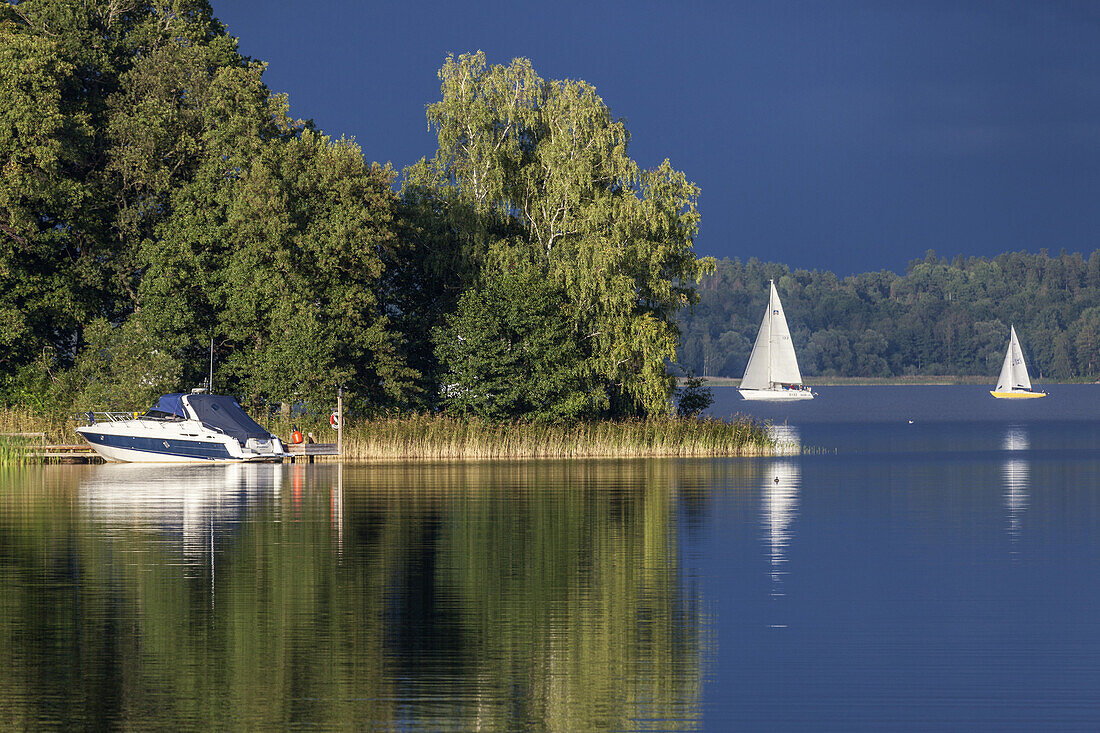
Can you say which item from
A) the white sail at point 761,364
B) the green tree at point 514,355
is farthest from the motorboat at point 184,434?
the white sail at point 761,364

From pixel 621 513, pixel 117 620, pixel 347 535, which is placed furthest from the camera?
pixel 621 513

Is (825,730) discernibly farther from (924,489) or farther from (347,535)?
(924,489)

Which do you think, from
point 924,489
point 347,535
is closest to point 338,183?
point 924,489

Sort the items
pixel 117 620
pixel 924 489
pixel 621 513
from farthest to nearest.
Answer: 1. pixel 924 489
2. pixel 621 513
3. pixel 117 620

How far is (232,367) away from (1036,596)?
47.0 metres

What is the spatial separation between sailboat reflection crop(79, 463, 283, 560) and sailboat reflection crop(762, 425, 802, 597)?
11648mm

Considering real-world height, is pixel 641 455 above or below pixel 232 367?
below

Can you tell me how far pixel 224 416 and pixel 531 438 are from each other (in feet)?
44.0

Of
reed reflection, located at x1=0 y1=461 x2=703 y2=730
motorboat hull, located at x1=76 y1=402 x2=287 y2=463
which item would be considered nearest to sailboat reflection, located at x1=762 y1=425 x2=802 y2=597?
reed reflection, located at x1=0 y1=461 x2=703 y2=730

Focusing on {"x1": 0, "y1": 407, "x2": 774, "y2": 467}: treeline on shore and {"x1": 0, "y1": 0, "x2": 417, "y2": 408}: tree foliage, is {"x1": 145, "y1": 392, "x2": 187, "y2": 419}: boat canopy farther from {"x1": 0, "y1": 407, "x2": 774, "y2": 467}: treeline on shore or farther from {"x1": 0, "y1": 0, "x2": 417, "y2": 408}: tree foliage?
{"x1": 0, "y1": 407, "x2": 774, "y2": 467}: treeline on shore

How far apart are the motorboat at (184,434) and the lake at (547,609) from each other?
513 inches

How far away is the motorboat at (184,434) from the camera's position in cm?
5888

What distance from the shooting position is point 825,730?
1505cm

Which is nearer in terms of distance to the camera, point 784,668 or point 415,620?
point 784,668
